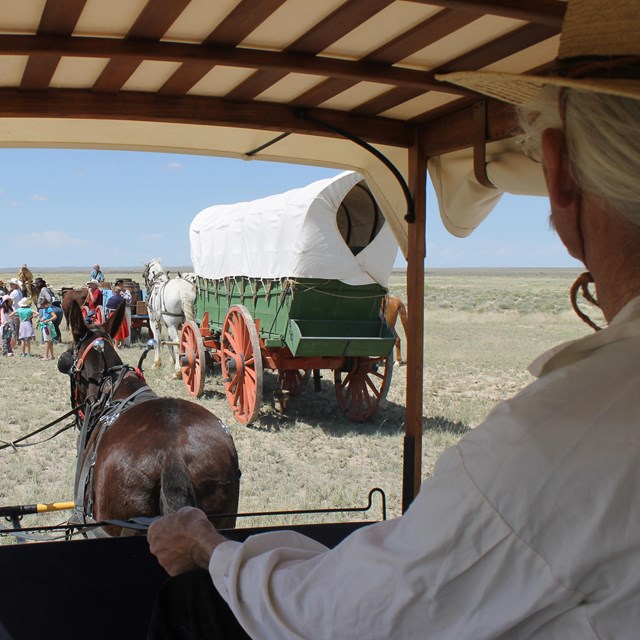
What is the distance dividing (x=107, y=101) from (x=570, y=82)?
240 cm

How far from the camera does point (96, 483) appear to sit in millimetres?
3562

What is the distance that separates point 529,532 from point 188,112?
264 centimetres

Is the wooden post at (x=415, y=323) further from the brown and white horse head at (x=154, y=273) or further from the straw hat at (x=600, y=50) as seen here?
the brown and white horse head at (x=154, y=273)

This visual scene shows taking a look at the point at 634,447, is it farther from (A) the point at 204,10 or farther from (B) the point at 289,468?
(B) the point at 289,468

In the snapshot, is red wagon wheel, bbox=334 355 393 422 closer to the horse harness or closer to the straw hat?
the horse harness

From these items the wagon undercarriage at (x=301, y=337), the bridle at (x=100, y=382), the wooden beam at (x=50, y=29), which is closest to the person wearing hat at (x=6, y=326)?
the wagon undercarriage at (x=301, y=337)

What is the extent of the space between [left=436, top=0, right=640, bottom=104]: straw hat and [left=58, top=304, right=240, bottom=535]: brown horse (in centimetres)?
246

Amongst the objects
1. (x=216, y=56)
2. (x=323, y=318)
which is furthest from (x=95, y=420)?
(x=323, y=318)

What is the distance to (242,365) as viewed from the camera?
10008 millimetres

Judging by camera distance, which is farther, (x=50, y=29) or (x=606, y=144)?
(x=50, y=29)

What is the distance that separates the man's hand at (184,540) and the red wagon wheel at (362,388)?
27.9 ft

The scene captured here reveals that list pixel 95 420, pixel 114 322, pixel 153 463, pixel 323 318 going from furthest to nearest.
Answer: pixel 323 318
pixel 114 322
pixel 95 420
pixel 153 463

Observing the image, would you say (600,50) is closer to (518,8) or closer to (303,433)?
(518,8)

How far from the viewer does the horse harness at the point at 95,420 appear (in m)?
3.73
